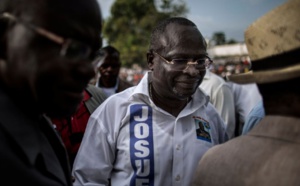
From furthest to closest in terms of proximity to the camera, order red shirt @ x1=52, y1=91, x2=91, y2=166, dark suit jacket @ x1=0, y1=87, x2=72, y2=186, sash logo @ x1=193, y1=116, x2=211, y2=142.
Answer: red shirt @ x1=52, y1=91, x2=91, y2=166, sash logo @ x1=193, y1=116, x2=211, y2=142, dark suit jacket @ x1=0, y1=87, x2=72, y2=186

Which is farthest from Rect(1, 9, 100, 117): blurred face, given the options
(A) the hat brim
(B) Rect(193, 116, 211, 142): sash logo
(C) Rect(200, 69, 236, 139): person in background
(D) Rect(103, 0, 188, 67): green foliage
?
(D) Rect(103, 0, 188, 67): green foliage

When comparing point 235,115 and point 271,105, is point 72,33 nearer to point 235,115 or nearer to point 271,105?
point 271,105

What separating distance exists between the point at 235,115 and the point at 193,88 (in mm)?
2364

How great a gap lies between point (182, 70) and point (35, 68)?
1.36 meters

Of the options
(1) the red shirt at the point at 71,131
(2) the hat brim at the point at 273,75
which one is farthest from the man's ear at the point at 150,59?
(2) the hat brim at the point at 273,75

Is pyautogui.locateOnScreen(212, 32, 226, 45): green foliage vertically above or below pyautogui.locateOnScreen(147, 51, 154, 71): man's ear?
below

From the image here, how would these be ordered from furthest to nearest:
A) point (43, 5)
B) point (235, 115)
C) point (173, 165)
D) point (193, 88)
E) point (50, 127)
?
point (235, 115) < point (193, 88) < point (173, 165) < point (50, 127) < point (43, 5)

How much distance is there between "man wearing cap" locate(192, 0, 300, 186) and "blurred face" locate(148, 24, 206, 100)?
35.9 inches

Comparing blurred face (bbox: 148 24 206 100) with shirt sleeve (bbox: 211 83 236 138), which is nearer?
blurred face (bbox: 148 24 206 100)

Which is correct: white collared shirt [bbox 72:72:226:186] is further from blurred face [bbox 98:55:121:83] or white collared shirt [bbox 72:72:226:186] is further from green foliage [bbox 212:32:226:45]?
green foliage [bbox 212:32:226:45]

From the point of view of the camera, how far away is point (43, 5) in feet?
3.63

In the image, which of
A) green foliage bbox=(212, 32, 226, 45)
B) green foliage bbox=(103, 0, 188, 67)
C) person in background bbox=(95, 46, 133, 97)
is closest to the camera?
person in background bbox=(95, 46, 133, 97)

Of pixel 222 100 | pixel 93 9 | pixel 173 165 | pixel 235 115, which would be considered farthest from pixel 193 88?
pixel 235 115

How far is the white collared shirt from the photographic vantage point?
2131 millimetres
